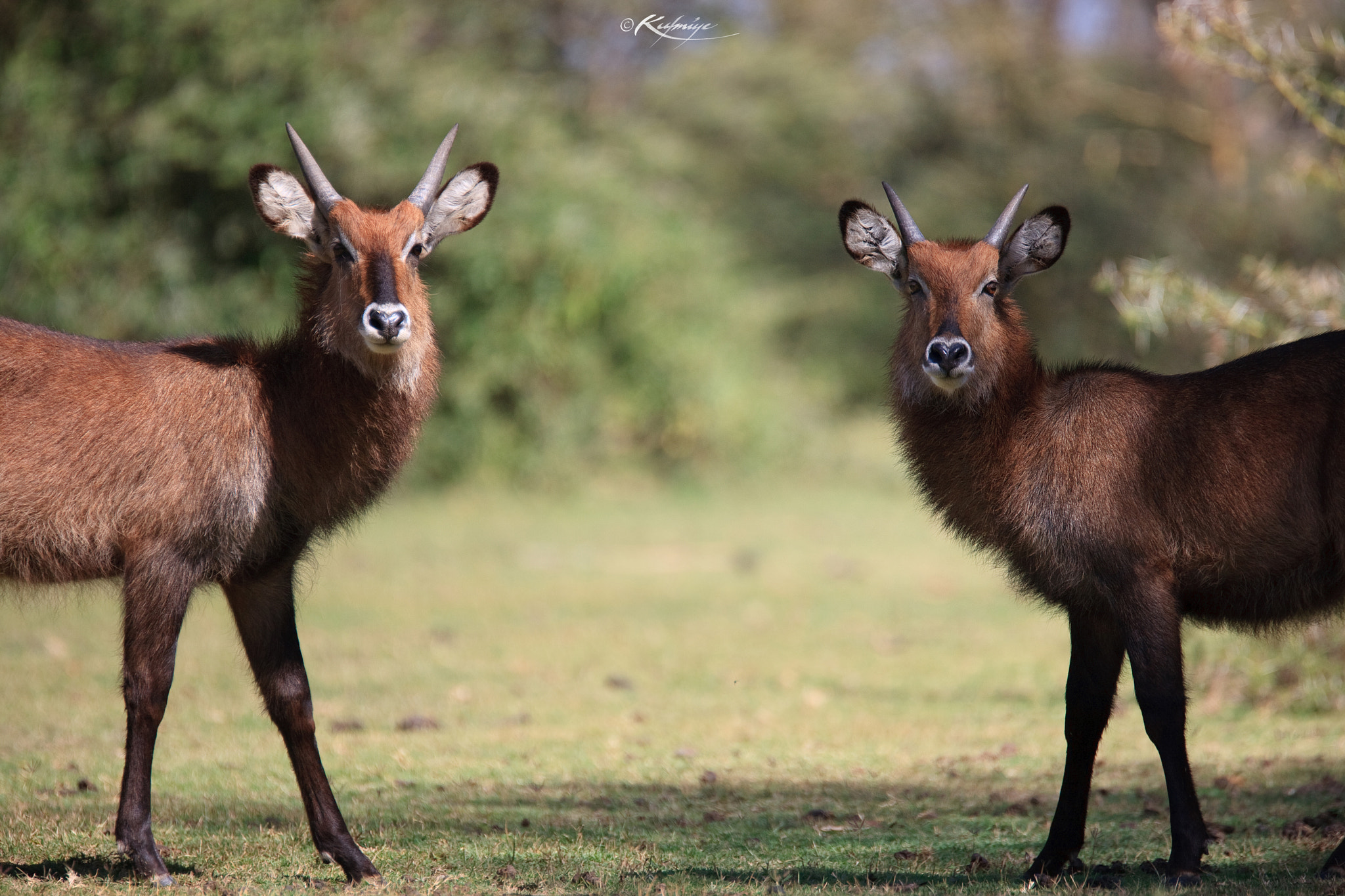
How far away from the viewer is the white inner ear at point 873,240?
5684mm

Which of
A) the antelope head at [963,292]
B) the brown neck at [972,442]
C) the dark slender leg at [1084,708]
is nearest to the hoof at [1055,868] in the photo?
the dark slender leg at [1084,708]

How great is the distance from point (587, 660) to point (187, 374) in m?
5.04

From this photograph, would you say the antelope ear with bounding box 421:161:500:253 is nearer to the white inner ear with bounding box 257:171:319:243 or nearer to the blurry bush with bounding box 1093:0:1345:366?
the white inner ear with bounding box 257:171:319:243

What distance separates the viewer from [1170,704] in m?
4.80

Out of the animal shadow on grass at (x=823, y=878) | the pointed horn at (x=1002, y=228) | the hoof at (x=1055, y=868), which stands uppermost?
the pointed horn at (x=1002, y=228)

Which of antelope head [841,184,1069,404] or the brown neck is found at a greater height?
antelope head [841,184,1069,404]

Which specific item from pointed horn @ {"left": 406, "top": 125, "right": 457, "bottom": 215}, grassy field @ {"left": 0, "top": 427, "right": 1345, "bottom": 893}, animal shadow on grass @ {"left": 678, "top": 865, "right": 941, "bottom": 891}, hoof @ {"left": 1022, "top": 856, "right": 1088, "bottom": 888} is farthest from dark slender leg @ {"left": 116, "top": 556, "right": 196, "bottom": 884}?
hoof @ {"left": 1022, "top": 856, "right": 1088, "bottom": 888}

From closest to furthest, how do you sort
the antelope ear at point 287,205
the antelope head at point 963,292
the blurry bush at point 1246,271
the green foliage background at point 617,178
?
the antelope head at point 963,292, the antelope ear at point 287,205, the blurry bush at point 1246,271, the green foliage background at point 617,178

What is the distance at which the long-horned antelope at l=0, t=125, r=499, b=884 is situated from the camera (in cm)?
488

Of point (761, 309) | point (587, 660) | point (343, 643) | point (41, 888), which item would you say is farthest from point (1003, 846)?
point (761, 309)

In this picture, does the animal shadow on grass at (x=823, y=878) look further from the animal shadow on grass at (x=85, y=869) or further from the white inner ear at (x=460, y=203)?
the white inner ear at (x=460, y=203)

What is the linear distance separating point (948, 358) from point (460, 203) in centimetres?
211

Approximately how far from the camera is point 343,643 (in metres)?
10.0

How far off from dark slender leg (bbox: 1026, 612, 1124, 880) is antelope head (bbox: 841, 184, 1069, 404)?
96 centimetres
